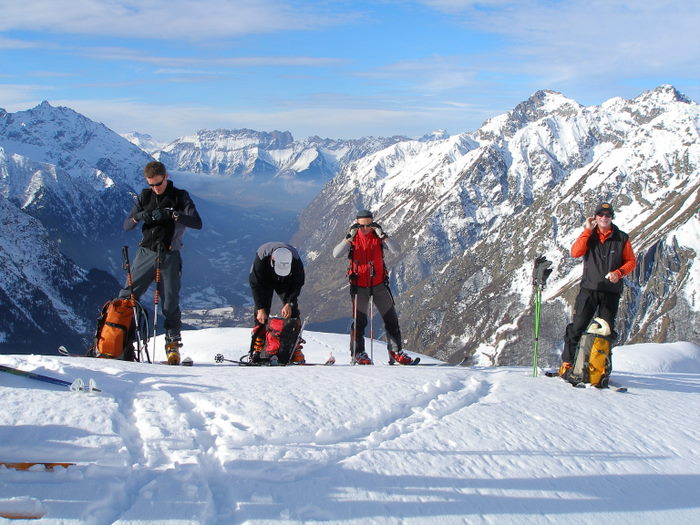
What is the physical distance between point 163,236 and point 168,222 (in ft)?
0.93

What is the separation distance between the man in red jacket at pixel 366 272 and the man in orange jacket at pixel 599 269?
11.9 feet

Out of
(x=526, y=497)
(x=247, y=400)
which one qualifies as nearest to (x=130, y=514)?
(x=247, y=400)

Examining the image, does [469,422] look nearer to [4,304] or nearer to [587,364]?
[587,364]

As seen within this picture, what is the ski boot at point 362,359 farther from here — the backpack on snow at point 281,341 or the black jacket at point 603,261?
the black jacket at point 603,261

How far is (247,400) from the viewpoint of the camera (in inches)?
303

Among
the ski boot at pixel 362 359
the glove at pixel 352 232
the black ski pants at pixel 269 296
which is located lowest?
the ski boot at pixel 362 359

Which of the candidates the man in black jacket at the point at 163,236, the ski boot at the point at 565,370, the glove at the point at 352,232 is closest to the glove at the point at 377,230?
the glove at the point at 352,232

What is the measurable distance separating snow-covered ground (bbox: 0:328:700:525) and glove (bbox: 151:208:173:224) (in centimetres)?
300

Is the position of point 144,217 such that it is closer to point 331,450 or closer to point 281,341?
point 281,341

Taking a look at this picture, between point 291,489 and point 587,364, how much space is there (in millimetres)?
6673

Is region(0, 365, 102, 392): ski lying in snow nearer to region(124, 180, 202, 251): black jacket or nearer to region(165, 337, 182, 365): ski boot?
region(165, 337, 182, 365): ski boot

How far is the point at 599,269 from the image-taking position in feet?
36.0

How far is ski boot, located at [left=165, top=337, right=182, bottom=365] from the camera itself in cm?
1153

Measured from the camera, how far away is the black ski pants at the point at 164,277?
11.6 meters
